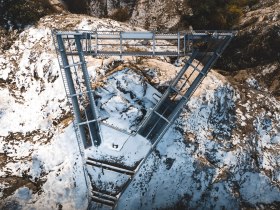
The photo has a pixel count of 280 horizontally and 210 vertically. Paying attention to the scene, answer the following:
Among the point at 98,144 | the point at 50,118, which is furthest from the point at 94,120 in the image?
the point at 50,118

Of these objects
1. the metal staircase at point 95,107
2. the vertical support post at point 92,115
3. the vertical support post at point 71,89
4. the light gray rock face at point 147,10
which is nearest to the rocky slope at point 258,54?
the light gray rock face at point 147,10


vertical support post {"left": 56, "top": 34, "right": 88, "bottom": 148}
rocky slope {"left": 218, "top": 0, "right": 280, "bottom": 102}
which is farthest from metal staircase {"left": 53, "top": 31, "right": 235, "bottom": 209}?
rocky slope {"left": 218, "top": 0, "right": 280, "bottom": 102}

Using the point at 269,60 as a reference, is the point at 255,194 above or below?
below

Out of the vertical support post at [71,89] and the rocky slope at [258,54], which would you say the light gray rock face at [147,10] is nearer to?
the rocky slope at [258,54]

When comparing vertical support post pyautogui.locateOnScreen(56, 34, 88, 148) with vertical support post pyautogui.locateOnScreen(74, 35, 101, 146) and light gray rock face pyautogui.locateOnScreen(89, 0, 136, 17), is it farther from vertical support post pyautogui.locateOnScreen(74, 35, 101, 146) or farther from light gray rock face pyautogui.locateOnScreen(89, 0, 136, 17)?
light gray rock face pyautogui.locateOnScreen(89, 0, 136, 17)

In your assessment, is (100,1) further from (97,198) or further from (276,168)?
(276,168)

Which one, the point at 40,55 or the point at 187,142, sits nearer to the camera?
the point at 187,142

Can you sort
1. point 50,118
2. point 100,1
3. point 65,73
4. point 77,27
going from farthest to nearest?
point 100,1 < point 77,27 < point 50,118 < point 65,73

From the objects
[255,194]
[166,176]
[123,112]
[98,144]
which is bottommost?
[255,194]

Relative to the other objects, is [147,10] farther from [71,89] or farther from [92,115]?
[92,115]
